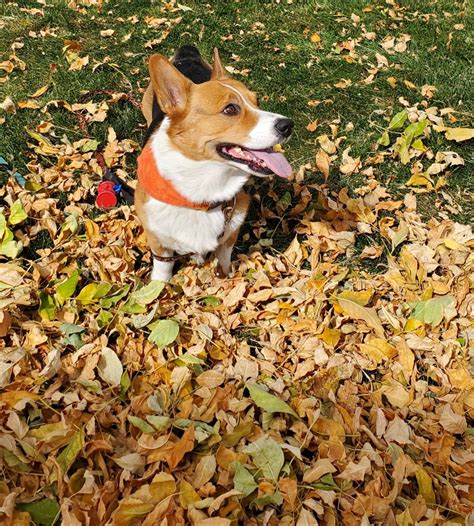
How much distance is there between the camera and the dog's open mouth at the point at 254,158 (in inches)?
86.2

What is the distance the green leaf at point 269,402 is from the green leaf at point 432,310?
2.87 ft

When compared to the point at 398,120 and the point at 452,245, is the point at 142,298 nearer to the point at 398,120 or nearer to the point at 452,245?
the point at 452,245

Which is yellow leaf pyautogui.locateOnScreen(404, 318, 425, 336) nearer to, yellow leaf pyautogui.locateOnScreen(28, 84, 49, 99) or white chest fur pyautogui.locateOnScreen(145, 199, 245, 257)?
white chest fur pyautogui.locateOnScreen(145, 199, 245, 257)

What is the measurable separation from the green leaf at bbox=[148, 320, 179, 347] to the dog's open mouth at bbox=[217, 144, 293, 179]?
0.81m

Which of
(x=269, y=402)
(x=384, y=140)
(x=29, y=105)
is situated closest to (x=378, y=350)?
(x=269, y=402)

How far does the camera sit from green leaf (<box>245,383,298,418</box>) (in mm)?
2002

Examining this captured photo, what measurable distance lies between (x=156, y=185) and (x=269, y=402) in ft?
3.50

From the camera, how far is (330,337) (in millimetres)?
2377

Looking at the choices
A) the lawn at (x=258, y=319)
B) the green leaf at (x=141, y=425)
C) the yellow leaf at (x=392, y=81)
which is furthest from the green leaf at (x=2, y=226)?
the yellow leaf at (x=392, y=81)

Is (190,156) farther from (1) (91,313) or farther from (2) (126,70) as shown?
(2) (126,70)

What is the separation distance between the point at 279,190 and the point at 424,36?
2.70 metres

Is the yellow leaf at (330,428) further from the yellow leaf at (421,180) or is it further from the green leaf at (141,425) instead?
the yellow leaf at (421,180)

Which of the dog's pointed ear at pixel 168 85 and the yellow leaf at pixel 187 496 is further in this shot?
the dog's pointed ear at pixel 168 85

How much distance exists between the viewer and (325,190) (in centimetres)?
326
